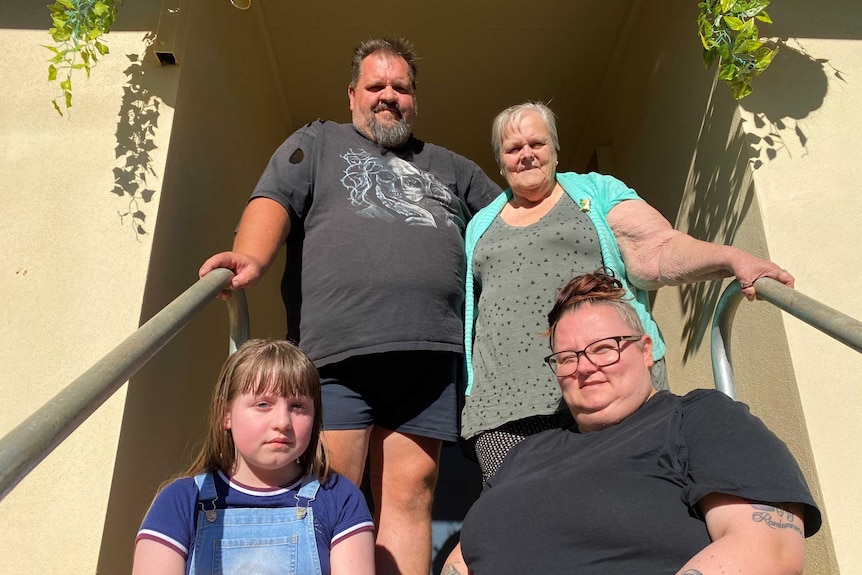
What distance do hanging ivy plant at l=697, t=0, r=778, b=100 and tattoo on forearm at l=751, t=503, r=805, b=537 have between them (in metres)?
1.28

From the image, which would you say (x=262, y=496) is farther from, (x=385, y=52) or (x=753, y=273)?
(x=385, y=52)

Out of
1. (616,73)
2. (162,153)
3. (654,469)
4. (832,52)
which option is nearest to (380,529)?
(654,469)

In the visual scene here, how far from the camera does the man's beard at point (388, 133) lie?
2.12 metres

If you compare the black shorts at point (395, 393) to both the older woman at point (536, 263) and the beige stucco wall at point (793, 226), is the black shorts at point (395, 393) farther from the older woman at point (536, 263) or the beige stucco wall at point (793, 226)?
the beige stucco wall at point (793, 226)

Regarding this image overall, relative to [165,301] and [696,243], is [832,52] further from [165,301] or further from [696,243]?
[165,301]

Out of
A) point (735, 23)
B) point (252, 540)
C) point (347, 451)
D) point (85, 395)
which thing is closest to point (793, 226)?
point (735, 23)

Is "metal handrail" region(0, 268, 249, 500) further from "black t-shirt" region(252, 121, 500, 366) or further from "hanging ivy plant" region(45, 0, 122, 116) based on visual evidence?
"hanging ivy plant" region(45, 0, 122, 116)

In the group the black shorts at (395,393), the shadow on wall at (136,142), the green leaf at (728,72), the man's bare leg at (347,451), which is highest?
the green leaf at (728,72)

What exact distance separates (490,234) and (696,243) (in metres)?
0.52

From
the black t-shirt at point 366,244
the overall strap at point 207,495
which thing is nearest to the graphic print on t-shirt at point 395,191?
the black t-shirt at point 366,244

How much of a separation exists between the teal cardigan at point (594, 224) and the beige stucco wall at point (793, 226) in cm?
37

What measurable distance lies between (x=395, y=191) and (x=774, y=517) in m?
1.22

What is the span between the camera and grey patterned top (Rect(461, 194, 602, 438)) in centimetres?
164

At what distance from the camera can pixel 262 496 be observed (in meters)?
1.40
